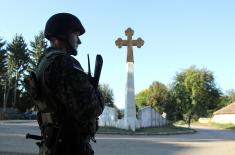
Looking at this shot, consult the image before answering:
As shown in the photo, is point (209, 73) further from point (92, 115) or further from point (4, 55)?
point (92, 115)

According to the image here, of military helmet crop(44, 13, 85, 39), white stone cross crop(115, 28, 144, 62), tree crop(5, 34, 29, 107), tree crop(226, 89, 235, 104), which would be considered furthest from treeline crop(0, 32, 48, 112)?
military helmet crop(44, 13, 85, 39)

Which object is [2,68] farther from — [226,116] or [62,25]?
[62,25]

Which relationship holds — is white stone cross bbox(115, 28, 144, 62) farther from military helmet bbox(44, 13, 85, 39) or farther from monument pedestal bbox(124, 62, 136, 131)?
military helmet bbox(44, 13, 85, 39)

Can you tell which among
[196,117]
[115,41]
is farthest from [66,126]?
[196,117]

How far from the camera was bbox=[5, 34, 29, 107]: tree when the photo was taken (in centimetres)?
7925

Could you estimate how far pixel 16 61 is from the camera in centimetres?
8056

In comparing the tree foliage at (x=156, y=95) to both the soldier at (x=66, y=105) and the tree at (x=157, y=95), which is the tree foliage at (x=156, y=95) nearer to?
the tree at (x=157, y=95)

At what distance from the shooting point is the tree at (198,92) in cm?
9400

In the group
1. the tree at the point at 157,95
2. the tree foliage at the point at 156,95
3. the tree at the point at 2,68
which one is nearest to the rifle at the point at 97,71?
the tree at the point at 2,68

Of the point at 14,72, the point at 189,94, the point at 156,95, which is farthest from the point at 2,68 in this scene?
the point at 189,94

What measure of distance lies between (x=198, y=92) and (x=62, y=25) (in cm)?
9229

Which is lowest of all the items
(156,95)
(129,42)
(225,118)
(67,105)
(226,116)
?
(67,105)

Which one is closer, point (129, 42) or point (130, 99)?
point (130, 99)

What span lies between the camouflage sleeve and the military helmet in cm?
27
